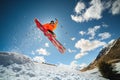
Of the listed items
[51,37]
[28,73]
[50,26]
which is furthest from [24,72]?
[51,37]

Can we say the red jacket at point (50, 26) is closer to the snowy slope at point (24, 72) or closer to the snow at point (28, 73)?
the snowy slope at point (24, 72)

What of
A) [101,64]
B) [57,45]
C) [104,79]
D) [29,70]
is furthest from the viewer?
[57,45]

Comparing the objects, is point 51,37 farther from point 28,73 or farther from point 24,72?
point 24,72

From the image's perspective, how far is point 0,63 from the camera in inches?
556

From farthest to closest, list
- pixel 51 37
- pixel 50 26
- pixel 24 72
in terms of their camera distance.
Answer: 1. pixel 51 37
2. pixel 50 26
3. pixel 24 72

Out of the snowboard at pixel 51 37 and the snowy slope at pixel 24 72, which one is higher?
the snowboard at pixel 51 37

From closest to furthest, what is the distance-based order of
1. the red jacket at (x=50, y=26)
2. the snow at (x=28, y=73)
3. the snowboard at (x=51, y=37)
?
the snow at (x=28, y=73) → the red jacket at (x=50, y=26) → the snowboard at (x=51, y=37)

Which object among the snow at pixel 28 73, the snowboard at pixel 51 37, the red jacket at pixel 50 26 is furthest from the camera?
the snowboard at pixel 51 37

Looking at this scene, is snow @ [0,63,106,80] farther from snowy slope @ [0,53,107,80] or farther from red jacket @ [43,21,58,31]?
red jacket @ [43,21,58,31]

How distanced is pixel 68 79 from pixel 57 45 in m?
8.40

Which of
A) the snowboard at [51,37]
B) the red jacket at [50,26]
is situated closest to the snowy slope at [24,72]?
the snowboard at [51,37]

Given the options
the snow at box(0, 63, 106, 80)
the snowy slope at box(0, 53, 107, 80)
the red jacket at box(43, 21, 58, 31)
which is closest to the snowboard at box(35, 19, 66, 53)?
the red jacket at box(43, 21, 58, 31)

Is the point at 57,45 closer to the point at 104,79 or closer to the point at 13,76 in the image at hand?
the point at 104,79

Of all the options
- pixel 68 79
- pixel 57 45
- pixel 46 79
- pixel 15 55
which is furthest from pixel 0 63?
pixel 57 45
